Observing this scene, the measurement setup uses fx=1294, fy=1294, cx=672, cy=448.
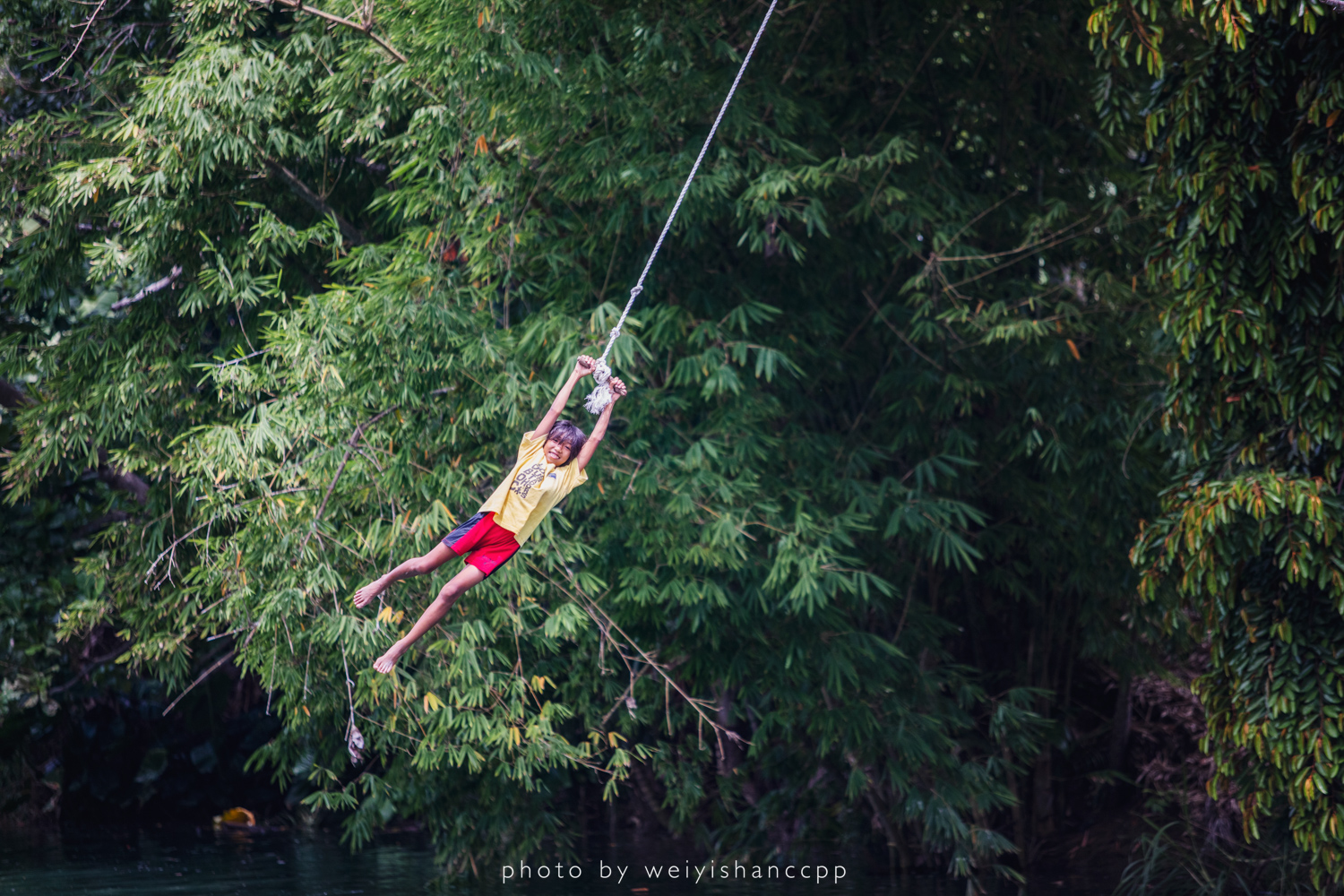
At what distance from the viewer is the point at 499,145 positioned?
23.1ft

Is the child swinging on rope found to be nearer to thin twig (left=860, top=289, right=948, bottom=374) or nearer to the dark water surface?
thin twig (left=860, top=289, right=948, bottom=374)

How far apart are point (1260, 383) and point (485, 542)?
136 inches

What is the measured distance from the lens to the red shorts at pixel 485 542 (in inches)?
193

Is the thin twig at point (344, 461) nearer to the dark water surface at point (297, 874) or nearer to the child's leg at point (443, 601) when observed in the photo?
the child's leg at point (443, 601)

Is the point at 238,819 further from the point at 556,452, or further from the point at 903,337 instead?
the point at 556,452

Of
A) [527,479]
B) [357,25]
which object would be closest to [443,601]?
[527,479]

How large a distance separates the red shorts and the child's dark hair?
1.16 feet

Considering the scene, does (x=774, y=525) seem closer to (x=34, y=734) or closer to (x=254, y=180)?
(x=254, y=180)

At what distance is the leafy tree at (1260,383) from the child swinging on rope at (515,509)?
2.70 meters

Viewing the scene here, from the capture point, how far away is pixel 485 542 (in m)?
4.95

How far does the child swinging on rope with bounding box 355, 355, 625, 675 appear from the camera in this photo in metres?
4.86

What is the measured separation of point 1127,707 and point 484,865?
14.8ft

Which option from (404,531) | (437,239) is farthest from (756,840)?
(437,239)

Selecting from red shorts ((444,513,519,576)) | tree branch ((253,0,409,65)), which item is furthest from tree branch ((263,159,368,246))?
red shorts ((444,513,519,576))
